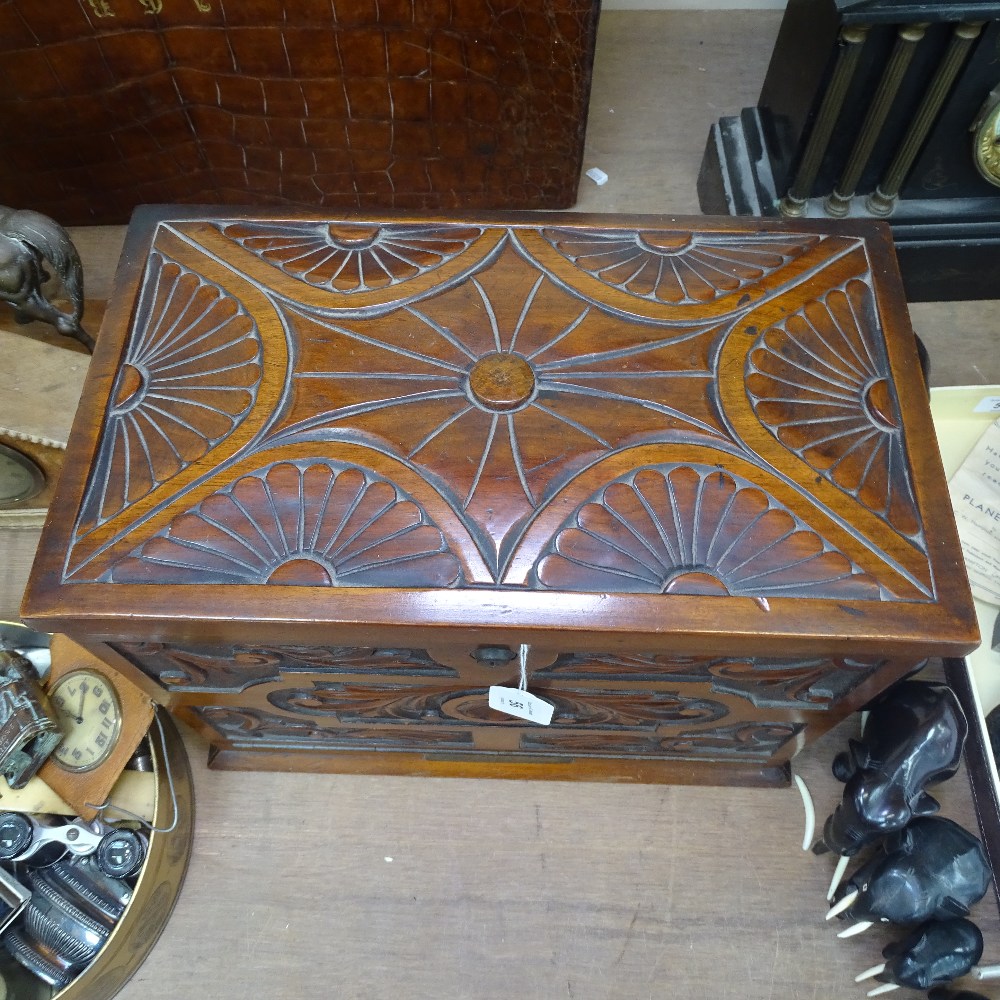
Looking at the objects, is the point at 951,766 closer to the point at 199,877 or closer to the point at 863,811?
the point at 863,811

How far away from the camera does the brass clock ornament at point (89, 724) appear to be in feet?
3.53

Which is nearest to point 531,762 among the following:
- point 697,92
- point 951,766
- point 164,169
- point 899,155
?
point 951,766

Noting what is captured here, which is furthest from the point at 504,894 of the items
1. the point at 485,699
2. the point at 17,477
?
the point at 17,477

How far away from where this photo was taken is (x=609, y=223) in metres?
1.05

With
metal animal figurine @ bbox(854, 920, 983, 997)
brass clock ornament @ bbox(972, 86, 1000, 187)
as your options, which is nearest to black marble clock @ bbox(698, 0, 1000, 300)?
brass clock ornament @ bbox(972, 86, 1000, 187)

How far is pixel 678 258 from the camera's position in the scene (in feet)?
3.38

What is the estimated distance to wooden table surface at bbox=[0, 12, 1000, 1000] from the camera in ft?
3.74

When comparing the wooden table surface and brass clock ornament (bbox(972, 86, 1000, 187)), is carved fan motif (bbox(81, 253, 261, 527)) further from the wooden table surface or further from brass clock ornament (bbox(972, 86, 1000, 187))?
brass clock ornament (bbox(972, 86, 1000, 187))

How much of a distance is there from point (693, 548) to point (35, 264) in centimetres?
89

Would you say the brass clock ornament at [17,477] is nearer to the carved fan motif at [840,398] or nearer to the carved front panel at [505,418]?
the carved front panel at [505,418]

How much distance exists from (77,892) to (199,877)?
171mm

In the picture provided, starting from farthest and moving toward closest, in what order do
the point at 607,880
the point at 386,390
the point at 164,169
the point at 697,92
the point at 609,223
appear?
the point at 697,92, the point at 164,169, the point at 607,880, the point at 609,223, the point at 386,390

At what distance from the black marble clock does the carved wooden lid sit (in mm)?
297

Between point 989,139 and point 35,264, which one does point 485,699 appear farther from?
point 989,139
